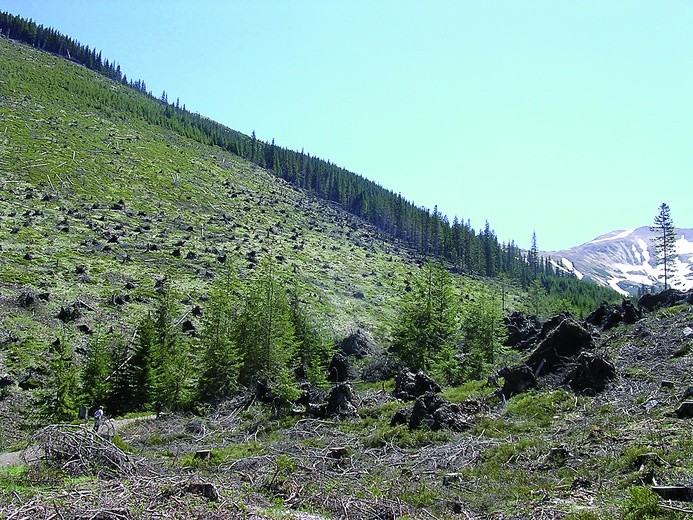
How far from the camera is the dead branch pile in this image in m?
10.9

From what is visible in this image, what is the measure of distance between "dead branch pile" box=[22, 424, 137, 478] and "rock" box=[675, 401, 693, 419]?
42.6ft

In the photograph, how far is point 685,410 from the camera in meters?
12.2

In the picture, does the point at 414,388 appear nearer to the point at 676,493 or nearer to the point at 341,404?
the point at 341,404

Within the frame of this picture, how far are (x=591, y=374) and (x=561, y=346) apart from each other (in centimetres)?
342

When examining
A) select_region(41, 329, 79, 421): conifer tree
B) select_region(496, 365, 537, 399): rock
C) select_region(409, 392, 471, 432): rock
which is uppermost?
select_region(496, 365, 537, 399): rock

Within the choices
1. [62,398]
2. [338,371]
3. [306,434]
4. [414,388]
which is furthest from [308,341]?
[306,434]

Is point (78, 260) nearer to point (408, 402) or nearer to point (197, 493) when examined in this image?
point (408, 402)

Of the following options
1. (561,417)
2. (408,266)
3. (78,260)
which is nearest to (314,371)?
(561,417)

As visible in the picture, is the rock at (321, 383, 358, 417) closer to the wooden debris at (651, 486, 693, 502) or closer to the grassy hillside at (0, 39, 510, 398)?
the wooden debris at (651, 486, 693, 502)

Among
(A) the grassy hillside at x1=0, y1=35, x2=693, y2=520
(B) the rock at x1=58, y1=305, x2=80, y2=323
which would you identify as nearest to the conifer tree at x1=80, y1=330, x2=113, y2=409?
(A) the grassy hillside at x1=0, y1=35, x2=693, y2=520

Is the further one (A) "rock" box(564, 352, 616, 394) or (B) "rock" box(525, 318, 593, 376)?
(B) "rock" box(525, 318, 593, 376)

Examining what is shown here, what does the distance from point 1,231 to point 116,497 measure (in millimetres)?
51688

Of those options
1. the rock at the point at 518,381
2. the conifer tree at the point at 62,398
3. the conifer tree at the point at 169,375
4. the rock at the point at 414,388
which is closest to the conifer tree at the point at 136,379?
the conifer tree at the point at 169,375

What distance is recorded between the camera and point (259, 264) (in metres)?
65.9
